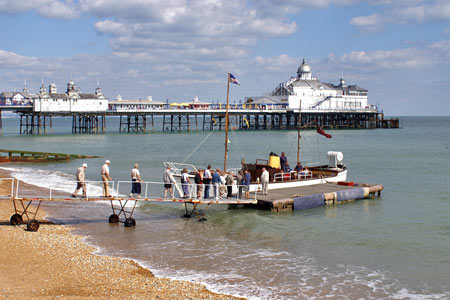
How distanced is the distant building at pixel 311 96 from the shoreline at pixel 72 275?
102071mm

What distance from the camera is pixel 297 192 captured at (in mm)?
25016

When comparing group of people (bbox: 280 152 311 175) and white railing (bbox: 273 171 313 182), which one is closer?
white railing (bbox: 273 171 313 182)

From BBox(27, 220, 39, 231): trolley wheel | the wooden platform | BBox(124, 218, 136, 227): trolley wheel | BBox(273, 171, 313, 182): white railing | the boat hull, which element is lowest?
BBox(124, 218, 136, 227): trolley wheel

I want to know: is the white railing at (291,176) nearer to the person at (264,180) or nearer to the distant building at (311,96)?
the person at (264,180)

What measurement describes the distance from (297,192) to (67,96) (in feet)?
231

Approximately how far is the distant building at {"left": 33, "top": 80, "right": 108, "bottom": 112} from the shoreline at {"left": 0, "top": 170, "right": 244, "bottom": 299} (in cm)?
7248

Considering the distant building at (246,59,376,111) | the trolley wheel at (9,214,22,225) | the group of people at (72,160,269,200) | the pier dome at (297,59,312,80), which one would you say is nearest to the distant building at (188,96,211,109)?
the distant building at (246,59,376,111)

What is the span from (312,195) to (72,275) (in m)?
13.8

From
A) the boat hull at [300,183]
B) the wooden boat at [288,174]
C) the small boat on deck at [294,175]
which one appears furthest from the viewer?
the small boat on deck at [294,175]

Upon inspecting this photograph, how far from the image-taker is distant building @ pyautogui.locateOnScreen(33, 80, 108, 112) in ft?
279

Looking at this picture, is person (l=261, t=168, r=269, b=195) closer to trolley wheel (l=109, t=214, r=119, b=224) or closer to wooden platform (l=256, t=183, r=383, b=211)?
wooden platform (l=256, t=183, r=383, b=211)

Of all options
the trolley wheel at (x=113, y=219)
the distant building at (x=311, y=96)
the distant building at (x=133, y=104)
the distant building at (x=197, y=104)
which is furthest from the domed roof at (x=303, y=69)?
the trolley wheel at (x=113, y=219)

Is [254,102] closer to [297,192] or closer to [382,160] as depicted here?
[382,160]

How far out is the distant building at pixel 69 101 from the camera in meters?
85.1
